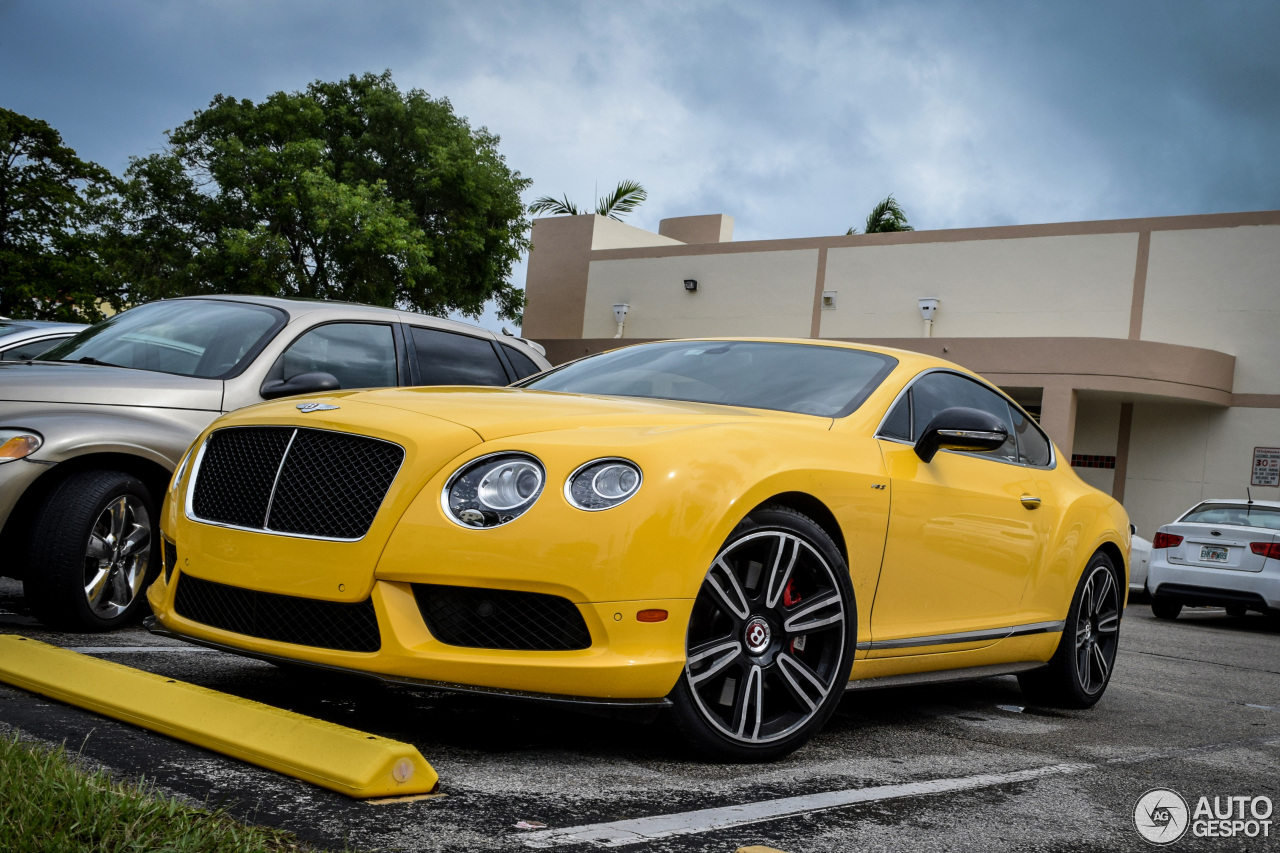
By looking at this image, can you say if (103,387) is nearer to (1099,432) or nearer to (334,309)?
(334,309)

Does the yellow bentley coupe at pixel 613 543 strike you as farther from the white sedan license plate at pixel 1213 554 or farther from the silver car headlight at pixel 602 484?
the white sedan license plate at pixel 1213 554

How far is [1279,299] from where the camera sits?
2255 cm

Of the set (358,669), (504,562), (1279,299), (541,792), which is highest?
(1279,299)

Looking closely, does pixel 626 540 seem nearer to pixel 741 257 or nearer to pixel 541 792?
pixel 541 792

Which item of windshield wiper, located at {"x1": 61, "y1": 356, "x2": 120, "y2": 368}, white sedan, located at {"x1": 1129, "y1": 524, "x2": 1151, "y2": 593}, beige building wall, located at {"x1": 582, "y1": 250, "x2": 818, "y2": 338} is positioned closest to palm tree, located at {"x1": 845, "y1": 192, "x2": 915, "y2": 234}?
beige building wall, located at {"x1": 582, "y1": 250, "x2": 818, "y2": 338}

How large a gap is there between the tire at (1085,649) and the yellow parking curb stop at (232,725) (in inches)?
145

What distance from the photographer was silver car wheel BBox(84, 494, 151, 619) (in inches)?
204

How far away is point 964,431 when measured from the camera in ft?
14.8

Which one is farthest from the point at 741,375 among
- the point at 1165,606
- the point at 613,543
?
the point at 1165,606

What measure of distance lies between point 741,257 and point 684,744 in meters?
27.4

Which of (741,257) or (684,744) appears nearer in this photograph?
(684,744)

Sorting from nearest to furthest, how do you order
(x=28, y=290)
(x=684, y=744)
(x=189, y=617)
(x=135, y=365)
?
(x=684, y=744) < (x=189, y=617) < (x=135, y=365) < (x=28, y=290)

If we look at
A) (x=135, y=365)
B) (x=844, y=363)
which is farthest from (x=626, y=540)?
(x=135, y=365)

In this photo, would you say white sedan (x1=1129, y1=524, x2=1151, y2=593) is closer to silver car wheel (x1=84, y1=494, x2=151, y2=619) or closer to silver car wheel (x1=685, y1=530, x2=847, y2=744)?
silver car wheel (x1=685, y1=530, x2=847, y2=744)
